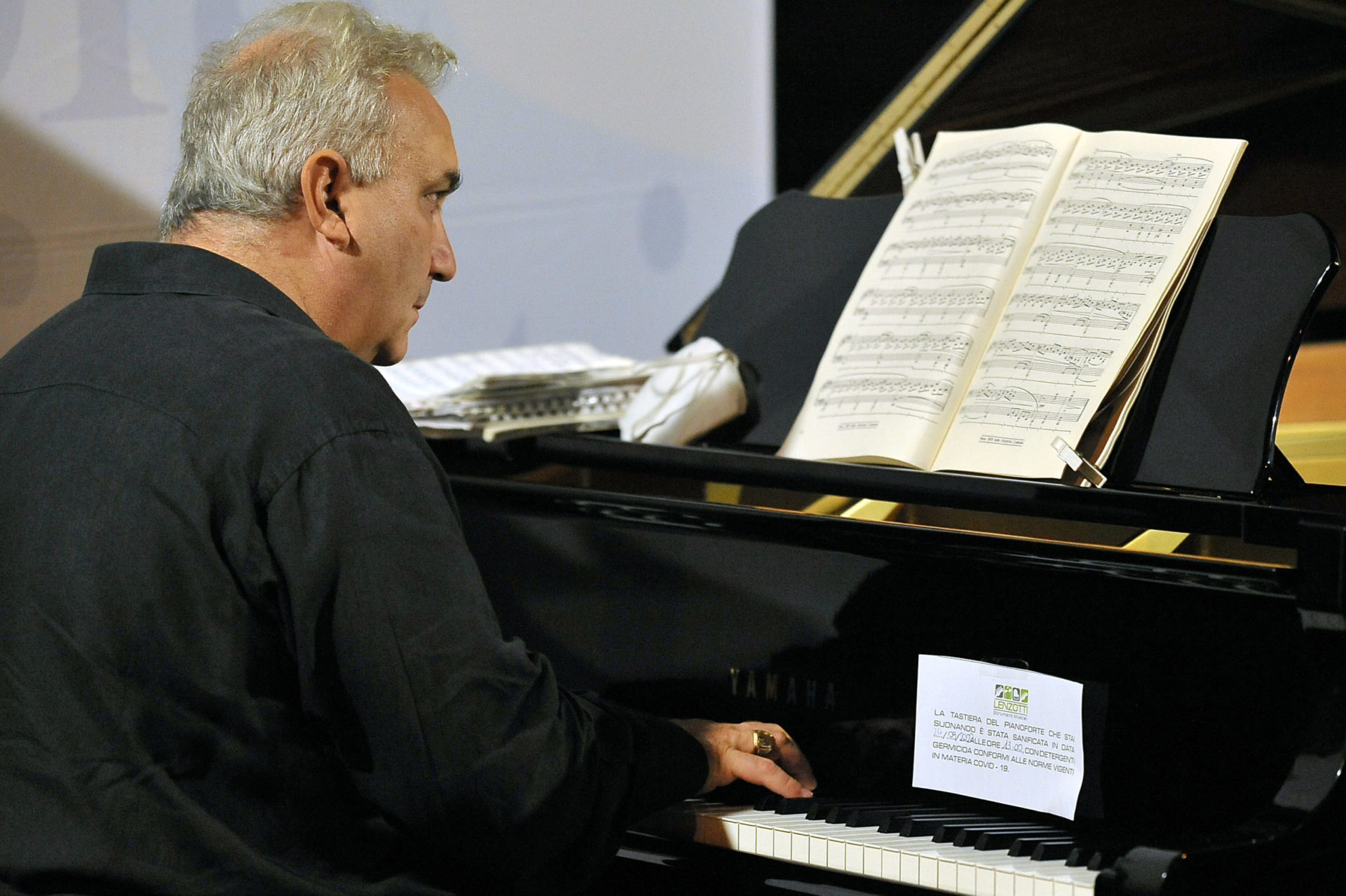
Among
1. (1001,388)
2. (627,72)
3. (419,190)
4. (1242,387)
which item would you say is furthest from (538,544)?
(627,72)

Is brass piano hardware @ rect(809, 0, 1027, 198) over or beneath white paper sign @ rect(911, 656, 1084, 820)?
over

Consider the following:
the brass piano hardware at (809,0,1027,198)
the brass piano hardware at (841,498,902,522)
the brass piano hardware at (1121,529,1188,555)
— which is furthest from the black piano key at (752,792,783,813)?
the brass piano hardware at (809,0,1027,198)

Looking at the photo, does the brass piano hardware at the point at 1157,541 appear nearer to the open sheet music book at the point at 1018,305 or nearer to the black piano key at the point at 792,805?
the open sheet music book at the point at 1018,305

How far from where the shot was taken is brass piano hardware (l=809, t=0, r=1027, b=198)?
2.32m

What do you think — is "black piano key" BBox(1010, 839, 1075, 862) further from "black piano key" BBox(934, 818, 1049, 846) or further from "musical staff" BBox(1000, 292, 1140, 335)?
"musical staff" BBox(1000, 292, 1140, 335)

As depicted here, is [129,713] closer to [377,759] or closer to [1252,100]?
[377,759]

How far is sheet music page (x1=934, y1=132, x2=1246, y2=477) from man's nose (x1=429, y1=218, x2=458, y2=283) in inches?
25.6

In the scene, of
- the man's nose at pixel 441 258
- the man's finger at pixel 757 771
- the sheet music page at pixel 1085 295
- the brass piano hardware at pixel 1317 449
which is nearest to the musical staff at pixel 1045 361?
the sheet music page at pixel 1085 295

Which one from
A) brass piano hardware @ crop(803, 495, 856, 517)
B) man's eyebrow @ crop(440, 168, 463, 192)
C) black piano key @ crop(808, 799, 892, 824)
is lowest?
black piano key @ crop(808, 799, 892, 824)

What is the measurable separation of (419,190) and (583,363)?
45.8 inches

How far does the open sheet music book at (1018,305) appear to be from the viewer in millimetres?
1645

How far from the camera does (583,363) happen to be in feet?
8.61

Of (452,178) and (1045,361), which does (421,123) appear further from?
(1045,361)

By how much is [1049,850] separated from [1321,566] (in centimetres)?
38
